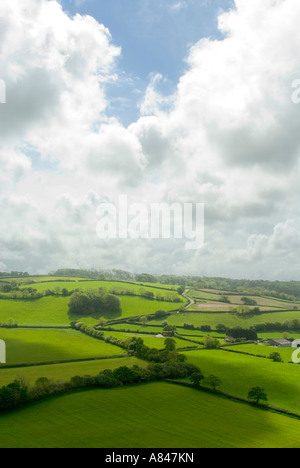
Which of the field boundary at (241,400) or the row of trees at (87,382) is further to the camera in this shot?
the field boundary at (241,400)

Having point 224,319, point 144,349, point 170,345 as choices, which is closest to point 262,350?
point 170,345

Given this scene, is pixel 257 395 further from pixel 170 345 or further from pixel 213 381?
pixel 170 345

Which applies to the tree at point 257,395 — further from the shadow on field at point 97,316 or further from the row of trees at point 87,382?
the shadow on field at point 97,316

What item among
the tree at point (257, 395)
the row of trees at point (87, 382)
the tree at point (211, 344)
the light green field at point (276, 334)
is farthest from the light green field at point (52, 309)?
the tree at point (257, 395)

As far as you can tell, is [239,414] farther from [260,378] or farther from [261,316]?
[261,316]

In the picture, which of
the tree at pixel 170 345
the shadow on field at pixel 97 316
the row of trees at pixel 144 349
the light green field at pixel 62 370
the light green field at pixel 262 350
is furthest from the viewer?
the shadow on field at pixel 97 316

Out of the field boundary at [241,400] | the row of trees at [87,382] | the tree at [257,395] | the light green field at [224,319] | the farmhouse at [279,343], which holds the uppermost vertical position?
the row of trees at [87,382]

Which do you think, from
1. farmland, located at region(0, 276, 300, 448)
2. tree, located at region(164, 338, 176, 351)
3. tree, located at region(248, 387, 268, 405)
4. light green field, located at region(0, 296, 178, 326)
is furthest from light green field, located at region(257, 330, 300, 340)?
tree, located at region(248, 387, 268, 405)
